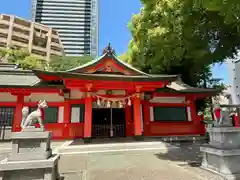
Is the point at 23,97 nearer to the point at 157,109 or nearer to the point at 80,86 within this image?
the point at 80,86

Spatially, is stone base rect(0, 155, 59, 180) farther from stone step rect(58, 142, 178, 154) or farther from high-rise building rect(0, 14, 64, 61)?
high-rise building rect(0, 14, 64, 61)

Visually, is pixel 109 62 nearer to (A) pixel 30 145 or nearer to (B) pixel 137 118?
(B) pixel 137 118

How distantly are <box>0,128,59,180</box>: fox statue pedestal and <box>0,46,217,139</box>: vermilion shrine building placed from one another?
5.28 m

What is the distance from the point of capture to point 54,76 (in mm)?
9438

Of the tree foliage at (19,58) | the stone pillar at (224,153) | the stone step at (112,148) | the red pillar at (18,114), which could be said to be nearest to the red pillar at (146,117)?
the stone step at (112,148)

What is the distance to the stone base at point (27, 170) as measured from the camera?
385cm

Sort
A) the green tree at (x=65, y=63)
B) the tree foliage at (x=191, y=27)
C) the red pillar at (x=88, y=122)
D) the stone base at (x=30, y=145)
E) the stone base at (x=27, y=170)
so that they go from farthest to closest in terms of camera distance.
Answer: the green tree at (x=65, y=63) < the red pillar at (x=88, y=122) < the tree foliage at (x=191, y=27) < the stone base at (x=30, y=145) < the stone base at (x=27, y=170)

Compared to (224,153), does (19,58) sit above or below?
above

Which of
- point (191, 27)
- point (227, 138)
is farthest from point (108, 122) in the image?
point (227, 138)

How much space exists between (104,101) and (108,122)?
7.04 feet

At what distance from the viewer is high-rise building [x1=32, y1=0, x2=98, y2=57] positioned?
3568 inches

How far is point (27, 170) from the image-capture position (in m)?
3.97

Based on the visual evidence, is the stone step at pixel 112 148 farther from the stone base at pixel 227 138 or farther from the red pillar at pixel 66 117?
the stone base at pixel 227 138

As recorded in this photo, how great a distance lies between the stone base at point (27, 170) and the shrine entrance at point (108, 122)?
7330 mm
